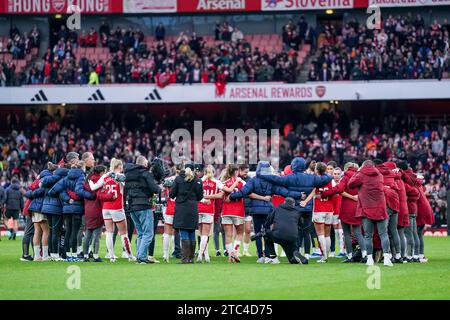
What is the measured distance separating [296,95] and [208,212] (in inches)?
989

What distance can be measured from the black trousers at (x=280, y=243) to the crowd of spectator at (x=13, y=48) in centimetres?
3029

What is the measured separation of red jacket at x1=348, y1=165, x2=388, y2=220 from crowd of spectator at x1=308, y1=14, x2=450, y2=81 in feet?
84.9

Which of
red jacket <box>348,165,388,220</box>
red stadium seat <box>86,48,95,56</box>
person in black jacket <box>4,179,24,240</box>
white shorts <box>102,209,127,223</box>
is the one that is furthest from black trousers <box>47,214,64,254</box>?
red stadium seat <box>86,48,95,56</box>

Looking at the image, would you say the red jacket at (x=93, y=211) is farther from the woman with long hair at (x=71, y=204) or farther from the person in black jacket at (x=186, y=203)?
the person in black jacket at (x=186, y=203)

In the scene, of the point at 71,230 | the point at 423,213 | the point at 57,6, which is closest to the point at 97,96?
the point at 57,6

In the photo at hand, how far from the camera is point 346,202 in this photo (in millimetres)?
20719

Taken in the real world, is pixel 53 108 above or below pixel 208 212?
above

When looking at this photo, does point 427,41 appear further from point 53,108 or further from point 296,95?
point 53,108

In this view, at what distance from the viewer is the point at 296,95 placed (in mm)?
45875

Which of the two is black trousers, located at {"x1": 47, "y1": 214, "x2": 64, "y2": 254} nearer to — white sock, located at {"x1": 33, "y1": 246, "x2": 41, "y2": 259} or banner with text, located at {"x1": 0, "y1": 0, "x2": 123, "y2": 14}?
white sock, located at {"x1": 33, "y1": 246, "x2": 41, "y2": 259}
